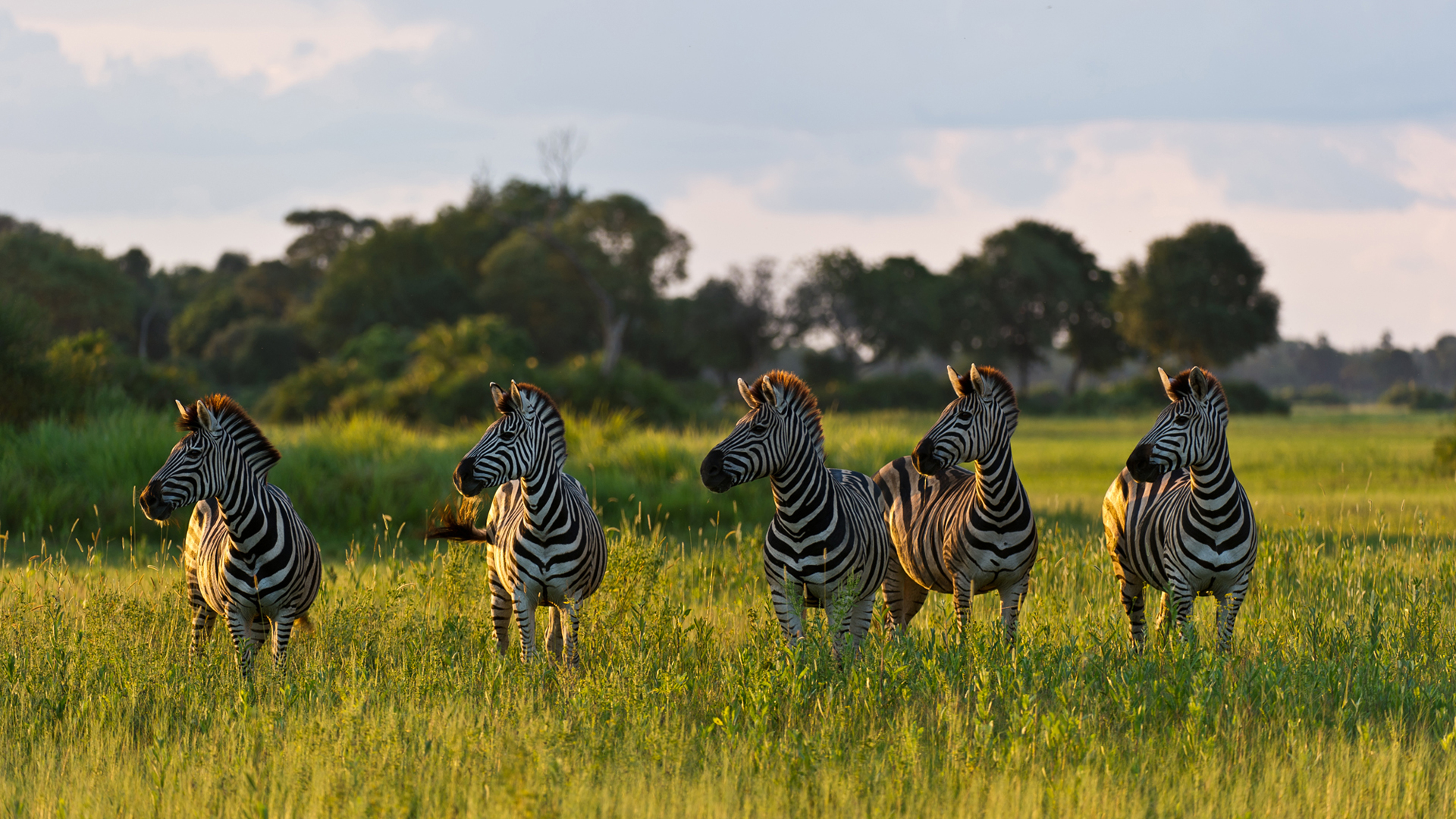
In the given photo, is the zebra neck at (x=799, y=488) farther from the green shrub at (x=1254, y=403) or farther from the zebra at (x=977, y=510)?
the green shrub at (x=1254, y=403)

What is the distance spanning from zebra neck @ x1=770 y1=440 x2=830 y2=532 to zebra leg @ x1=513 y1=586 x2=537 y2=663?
167cm

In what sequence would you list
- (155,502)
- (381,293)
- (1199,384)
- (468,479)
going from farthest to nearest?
(381,293) → (1199,384) → (155,502) → (468,479)

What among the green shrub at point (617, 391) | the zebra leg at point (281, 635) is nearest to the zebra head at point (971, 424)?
the zebra leg at point (281, 635)

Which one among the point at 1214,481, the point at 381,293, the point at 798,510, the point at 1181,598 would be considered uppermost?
the point at 381,293

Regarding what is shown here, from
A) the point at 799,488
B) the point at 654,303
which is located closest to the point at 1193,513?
the point at 799,488

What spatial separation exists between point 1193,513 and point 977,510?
1.33 meters

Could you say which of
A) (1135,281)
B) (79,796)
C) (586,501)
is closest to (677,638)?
(586,501)

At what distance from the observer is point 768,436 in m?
7.25

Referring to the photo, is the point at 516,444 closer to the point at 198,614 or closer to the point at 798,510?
the point at 798,510

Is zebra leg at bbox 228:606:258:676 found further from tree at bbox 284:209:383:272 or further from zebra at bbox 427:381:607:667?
tree at bbox 284:209:383:272

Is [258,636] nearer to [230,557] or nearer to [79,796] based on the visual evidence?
[230,557]

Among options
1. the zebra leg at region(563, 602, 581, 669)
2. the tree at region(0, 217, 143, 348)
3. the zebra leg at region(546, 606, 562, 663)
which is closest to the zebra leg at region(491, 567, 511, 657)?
the zebra leg at region(546, 606, 562, 663)

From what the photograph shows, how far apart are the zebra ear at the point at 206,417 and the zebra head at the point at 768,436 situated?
304 cm

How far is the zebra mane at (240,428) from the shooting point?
24.5ft
